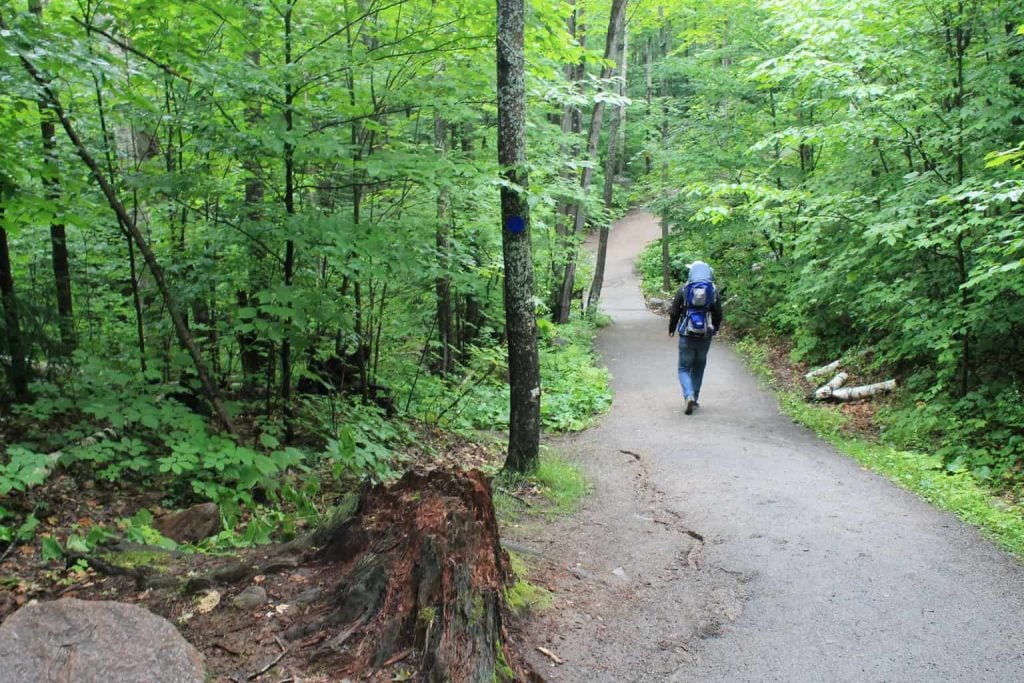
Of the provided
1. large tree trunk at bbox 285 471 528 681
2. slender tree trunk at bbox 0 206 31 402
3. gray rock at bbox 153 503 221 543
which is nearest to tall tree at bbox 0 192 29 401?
slender tree trunk at bbox 0 206 31 402

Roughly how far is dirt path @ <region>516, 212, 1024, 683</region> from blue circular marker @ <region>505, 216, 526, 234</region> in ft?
9.49

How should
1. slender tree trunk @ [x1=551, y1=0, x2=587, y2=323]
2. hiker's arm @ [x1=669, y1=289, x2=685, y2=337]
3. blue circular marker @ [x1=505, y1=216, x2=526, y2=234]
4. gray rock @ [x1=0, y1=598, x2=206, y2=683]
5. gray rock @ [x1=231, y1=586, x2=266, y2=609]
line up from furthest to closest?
slender tree trunk @ [x1=551, y1=0, x2=587, y2=323], hiker's arm @ [x1=669, y1=289, x2=685, y2=337], blue circular marker @ [x1=505, y1=216, x2=526, y2=234], gray rock @ [x1=231, y1=586, x2=266, y2=609], gray rock @ [x1=0, y1=598, x2=206, y2=683]

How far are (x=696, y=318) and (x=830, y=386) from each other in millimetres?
3329

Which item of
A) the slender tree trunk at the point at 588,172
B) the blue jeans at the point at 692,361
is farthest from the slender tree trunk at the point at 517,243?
the slender tree trunk at the point at 588,172

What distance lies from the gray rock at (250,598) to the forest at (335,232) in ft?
2.29

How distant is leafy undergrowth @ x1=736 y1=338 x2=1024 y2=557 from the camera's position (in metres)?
6.00

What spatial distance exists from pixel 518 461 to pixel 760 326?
12.8m

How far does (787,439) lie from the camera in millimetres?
9430

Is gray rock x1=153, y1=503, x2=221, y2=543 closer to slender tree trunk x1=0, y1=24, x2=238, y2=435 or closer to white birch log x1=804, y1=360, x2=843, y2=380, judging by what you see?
slender tree trunk x1=0, y1=24, x2=238, y2=435

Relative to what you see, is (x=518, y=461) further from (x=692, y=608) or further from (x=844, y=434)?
(x=844, y=434)

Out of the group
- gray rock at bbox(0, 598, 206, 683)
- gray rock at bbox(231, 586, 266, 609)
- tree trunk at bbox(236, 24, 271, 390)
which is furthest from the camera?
tree trunk at bbox(236, 24, 271, 390)

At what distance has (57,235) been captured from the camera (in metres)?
6.59

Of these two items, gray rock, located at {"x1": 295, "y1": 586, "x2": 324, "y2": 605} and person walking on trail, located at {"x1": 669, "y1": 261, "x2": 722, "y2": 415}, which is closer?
gray rock, located at {"x1": 295, "y1": 586, "x2": 324, "y2": 605}

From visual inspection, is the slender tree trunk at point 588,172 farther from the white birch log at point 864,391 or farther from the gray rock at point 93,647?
the gray rock at point 93,647
